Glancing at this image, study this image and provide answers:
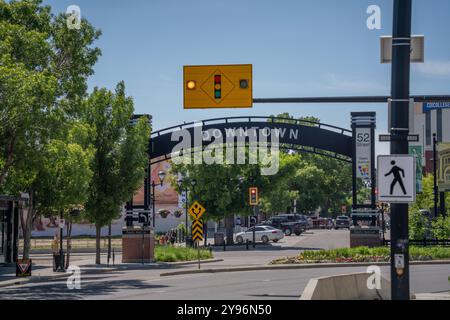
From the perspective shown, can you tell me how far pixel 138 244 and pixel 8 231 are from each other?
7007 millimetres

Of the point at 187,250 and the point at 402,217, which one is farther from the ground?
the point at 402,217

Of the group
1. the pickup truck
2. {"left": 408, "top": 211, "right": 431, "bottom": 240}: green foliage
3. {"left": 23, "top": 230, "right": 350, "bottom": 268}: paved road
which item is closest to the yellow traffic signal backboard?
{"left": 23, "top": 230, "right": 350, "bottom": 268}: paved road

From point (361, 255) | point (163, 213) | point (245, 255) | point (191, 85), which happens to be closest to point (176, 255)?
A: point (245, 255)

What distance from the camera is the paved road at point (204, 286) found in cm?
2112

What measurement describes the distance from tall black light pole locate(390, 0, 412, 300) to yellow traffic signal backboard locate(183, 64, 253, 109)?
7854 millimetres

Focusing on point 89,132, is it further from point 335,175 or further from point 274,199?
point 335,175

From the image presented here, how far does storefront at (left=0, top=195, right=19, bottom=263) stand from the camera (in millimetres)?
39969

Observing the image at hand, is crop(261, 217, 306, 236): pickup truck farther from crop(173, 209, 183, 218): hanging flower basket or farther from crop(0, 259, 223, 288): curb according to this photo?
crop(0, 259, 223, 288): curb

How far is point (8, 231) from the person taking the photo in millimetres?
40344

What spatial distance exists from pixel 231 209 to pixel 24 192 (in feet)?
75.9

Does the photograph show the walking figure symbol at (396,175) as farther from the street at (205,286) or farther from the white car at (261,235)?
the white car at (261,235)

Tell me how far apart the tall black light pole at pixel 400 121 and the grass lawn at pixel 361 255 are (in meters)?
22.2
